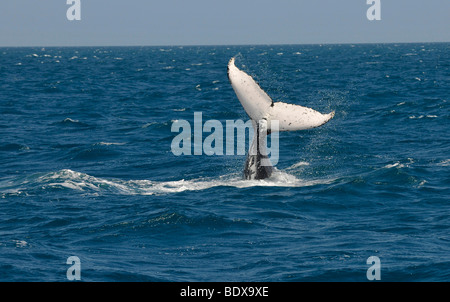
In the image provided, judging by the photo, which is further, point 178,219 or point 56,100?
point 56,100

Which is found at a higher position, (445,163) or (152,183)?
(445,163)

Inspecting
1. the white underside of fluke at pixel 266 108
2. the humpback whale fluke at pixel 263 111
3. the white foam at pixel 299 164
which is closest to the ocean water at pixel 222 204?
the white foam at pixel 299 164

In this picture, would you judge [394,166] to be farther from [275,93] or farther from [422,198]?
[275,93]

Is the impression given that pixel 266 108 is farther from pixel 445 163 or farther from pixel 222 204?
pixel 445 163

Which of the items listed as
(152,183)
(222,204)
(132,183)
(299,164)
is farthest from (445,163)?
(132,183)

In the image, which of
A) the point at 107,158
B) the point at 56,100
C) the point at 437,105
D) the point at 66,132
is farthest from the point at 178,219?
the point at 56,100

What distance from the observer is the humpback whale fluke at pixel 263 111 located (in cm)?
1636

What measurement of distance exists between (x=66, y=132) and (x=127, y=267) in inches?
821

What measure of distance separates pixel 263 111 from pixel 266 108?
0.10 metres

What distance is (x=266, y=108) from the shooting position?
17062 millimetres

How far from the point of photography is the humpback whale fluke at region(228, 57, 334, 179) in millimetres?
16361

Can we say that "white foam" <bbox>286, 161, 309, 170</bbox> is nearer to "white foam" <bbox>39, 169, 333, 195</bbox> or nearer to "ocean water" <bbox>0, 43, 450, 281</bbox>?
"ocean water" <bbox>0, 43, 450, 281</bbox>

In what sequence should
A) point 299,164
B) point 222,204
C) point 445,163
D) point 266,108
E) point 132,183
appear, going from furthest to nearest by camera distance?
point 299,164 < point 445,163 < point 132,183 < point 222,204 < point 266,108
